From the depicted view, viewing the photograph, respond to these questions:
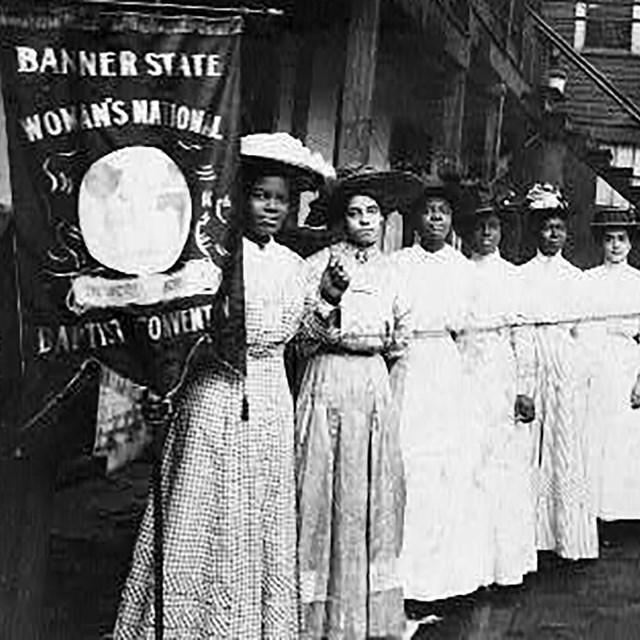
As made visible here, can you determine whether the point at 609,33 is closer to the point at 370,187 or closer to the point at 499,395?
the point at 499,395

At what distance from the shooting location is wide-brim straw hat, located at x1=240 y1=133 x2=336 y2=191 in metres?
5.05

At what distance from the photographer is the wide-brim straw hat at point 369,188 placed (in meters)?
5.59

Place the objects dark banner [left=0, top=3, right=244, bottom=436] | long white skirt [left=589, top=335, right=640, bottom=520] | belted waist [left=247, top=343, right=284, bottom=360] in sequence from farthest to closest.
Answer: long white skirt [left=589, top=335, right=640, bottom=520]
belted waist [left=247, top=343, right=284, bottom=360]
dark banner [left=0, top=3, right=244, bottom=436]

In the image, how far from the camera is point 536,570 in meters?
7.40

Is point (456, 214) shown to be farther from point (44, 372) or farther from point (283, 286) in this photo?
point (44, 372)

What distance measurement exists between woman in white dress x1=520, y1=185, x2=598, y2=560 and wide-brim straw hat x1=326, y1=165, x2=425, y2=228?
5.80 feet

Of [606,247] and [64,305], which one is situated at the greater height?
[606,247]

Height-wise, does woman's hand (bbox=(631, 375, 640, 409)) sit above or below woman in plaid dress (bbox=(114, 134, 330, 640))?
above

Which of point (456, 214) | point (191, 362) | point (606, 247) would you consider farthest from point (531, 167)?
point (191, 362)

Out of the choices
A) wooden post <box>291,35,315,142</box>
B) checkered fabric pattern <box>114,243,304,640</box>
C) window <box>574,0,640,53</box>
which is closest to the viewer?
checkered fabric pattern <box>114,243,304,640</box>

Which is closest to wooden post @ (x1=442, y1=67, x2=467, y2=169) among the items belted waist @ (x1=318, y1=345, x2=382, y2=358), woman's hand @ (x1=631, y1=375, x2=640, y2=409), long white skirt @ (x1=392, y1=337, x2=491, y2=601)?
woman's hand @ (x1=631, y1=375, x2=640, y2=409)

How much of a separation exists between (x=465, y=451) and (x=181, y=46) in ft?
8.87

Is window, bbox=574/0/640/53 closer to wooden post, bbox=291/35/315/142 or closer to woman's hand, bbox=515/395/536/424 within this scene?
wooden post, bbox=291/35/315/142

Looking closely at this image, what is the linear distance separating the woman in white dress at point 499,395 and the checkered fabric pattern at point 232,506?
1838mm
